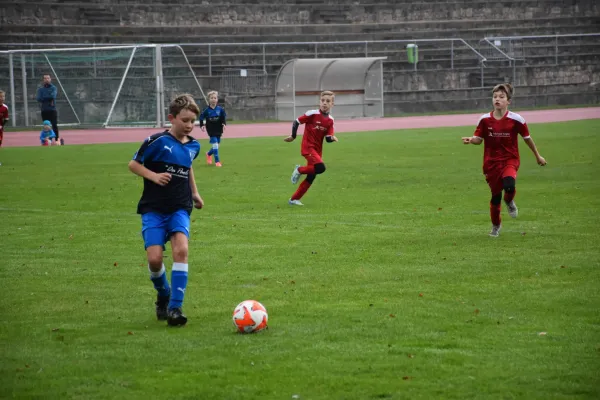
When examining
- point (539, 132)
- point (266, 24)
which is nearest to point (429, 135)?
point (539, 132)

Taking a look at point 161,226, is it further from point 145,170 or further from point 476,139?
point 476,139

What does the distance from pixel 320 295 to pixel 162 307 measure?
5.05ft

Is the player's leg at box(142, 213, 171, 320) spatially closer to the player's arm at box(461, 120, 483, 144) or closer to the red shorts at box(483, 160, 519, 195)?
the player's arm at box(461, 120, 483, 144)

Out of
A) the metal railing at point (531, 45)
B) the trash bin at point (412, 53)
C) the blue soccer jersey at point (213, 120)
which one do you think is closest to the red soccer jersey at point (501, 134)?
the blue soccer jersey at point (213, 120)

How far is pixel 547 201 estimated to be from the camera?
15.2m

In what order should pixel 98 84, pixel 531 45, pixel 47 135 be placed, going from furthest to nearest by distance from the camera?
pixel 531 45, pixel 98 84, pixel 47 135

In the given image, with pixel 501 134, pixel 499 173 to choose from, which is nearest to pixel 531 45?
pixel 501 134

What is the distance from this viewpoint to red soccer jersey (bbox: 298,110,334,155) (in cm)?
1648

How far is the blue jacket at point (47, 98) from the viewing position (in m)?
30.7

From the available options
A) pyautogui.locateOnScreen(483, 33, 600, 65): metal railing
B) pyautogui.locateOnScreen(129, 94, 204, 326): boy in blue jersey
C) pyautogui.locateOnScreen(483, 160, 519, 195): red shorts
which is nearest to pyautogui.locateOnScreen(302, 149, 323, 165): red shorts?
pyautogui.locateOnScreen(483, 160, 519, 195): red shorts

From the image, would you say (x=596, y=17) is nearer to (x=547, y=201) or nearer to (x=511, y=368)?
(x=547, y=201)

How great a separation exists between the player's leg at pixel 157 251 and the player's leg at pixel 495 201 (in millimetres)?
5336

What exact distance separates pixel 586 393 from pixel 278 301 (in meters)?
3.33

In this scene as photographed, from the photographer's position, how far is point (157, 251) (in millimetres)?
7629
